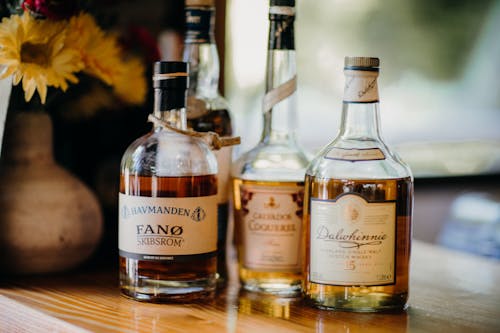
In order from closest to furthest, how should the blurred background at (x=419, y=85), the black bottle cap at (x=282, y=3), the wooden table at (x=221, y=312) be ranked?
the wooden table at (x=221, y=312)
the black bottle cap at (x=282, y=3)
the blurred background at (x=419, y=85)

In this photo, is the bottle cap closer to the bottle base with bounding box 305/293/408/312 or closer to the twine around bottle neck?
the twine around bottle neck

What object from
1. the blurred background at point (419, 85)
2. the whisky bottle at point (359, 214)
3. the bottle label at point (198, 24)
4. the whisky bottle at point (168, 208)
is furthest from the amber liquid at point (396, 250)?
the blurred background at point (419, 85)

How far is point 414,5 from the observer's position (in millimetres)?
2170

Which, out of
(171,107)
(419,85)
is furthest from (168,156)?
(419,85)

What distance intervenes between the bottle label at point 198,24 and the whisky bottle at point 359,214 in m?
0.19

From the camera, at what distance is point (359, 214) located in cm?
68

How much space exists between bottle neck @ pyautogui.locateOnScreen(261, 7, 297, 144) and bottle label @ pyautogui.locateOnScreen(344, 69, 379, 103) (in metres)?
0.10

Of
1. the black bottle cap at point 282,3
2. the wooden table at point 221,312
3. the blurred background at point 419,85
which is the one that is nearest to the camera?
the wooden table at point 221,312

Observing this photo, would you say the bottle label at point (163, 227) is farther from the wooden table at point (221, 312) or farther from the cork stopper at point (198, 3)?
the cork stopper at point (198, 3)

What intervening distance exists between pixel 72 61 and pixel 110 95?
0.40ft

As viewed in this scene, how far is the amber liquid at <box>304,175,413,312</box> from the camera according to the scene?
0.69 metres

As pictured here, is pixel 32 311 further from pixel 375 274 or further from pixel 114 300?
pixel 375 274

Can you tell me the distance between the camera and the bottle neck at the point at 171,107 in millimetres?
721

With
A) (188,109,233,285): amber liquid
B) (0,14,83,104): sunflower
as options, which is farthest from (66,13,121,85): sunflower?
(188,109,233,285): amber liquid
